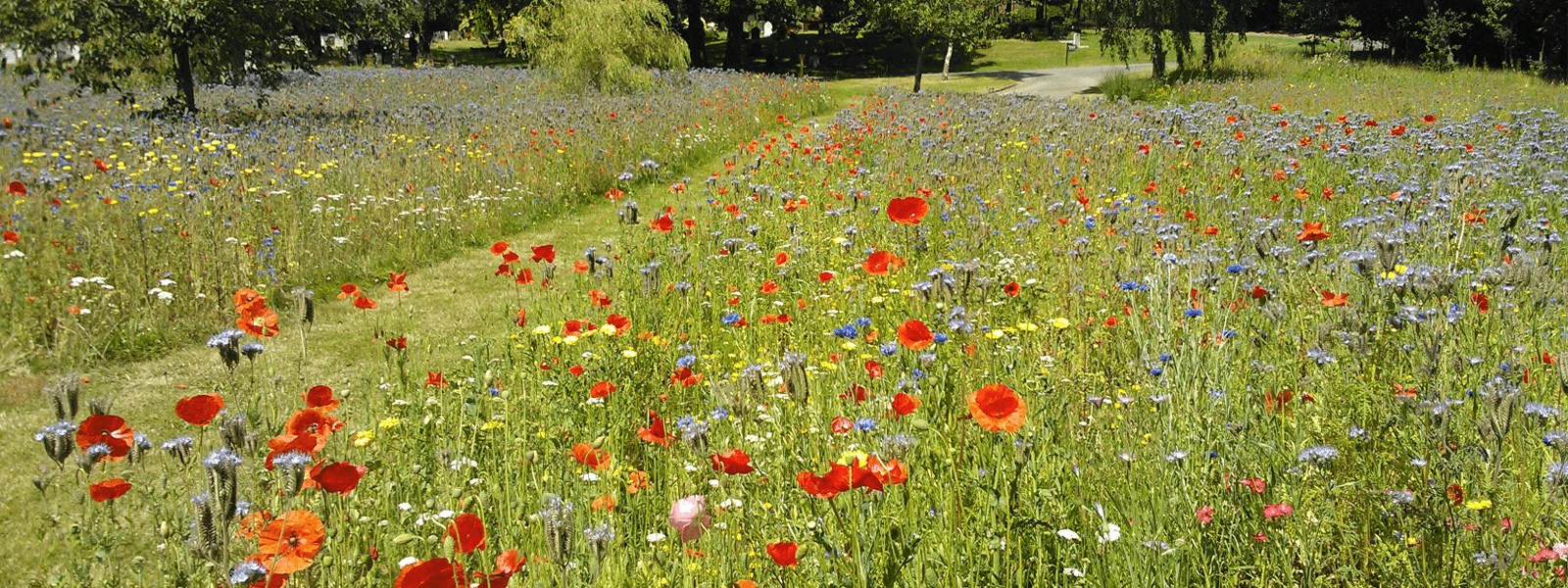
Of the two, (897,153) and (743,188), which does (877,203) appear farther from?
(897,153)

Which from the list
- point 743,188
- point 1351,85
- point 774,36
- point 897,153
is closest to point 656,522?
point 743,188

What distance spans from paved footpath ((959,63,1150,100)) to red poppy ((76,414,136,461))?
22.7 metres

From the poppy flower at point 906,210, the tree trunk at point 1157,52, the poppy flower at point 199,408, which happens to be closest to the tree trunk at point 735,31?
the tree trunk at point 1157,52

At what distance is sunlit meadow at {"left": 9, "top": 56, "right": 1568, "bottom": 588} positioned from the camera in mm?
2207

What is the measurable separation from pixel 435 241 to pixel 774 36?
1489 inches

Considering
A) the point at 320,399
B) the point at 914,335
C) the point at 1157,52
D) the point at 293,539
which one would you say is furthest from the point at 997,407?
the point at 1157,52

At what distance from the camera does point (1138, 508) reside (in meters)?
2.28

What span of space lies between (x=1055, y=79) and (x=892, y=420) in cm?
3035

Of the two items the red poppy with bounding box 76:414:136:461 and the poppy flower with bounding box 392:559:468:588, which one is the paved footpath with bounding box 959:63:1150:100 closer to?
the red poppy with bounding box 76:414:136:461

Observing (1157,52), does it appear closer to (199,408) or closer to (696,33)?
(696,33)

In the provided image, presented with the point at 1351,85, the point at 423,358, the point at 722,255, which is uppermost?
the point at 1351,85

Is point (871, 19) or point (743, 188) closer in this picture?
point (743, 188)

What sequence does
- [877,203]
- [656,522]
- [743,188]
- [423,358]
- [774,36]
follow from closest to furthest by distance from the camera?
[656,522] → [423,358] → [877,203] → [743,188] → [774,36]

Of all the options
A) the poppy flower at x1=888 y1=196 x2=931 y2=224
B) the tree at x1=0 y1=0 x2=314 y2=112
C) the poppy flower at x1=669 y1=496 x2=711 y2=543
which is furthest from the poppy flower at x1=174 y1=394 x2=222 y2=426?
the tree at x1=0 y1=0 x2=314 y2=112
